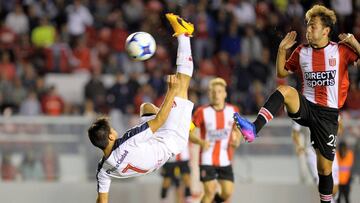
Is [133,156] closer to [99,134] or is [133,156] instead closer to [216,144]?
[99,134]

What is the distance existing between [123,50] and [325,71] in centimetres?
926

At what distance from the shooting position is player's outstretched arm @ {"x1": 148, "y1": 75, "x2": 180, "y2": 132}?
1034 centimetres

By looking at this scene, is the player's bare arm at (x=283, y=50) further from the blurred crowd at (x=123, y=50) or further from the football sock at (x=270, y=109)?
the blurred crowd at (x=123, y=50)

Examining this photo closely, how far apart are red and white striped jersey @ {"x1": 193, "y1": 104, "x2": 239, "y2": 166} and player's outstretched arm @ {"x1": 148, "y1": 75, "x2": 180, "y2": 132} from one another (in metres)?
3.23

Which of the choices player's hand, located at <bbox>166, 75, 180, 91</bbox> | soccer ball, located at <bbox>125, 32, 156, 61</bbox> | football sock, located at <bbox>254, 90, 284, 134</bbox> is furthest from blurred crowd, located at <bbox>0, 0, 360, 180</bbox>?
football sock, located at <bbox>254, 90, 284, 134</bbox>

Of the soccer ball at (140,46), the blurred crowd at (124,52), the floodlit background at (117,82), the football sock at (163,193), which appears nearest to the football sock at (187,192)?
the floodlit background at (117,82)

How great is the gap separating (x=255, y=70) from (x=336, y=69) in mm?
8334

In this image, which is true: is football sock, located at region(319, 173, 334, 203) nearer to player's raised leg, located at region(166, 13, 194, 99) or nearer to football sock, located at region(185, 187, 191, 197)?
player's raised leg, located at region(166, 13, 194, 99)

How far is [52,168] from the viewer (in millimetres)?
16938

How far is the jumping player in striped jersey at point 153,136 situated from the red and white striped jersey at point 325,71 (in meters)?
1.17

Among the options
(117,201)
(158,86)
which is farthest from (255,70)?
(117,201)

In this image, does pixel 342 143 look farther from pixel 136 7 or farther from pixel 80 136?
pixel 136 7

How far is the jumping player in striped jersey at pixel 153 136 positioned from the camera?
33.9 ft

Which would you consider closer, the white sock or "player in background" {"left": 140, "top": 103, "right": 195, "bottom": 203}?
the white sock
